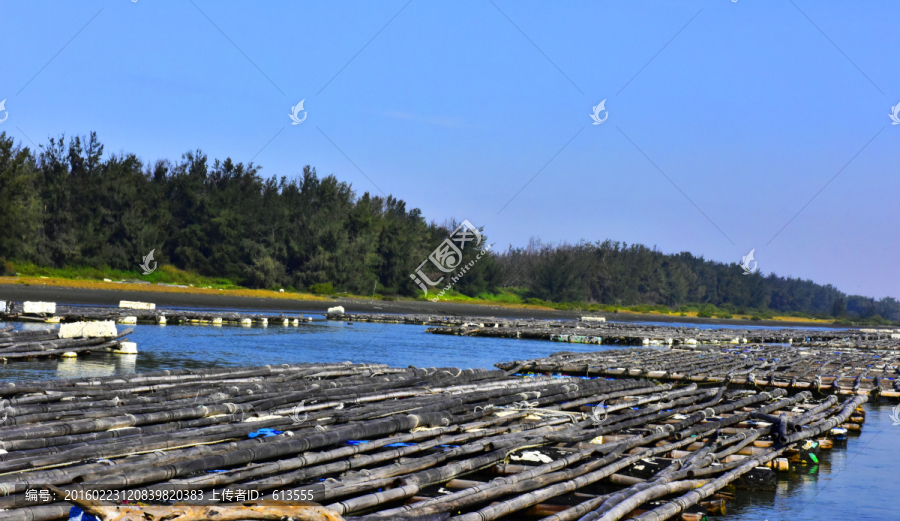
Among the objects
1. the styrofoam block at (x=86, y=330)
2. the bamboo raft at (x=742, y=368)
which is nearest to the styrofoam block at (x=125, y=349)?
the styrofoam block at (x=86, y=330)

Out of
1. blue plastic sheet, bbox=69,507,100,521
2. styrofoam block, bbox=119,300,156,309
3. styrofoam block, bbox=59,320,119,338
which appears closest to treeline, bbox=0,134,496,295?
styrofoam block, bbox=119,300,156,309

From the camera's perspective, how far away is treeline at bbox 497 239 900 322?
312 ft

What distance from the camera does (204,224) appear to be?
2581 inches

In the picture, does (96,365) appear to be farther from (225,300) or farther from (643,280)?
(643,280)

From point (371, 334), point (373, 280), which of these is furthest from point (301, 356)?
point (373, 280)

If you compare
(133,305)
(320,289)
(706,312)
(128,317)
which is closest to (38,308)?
(128,317)

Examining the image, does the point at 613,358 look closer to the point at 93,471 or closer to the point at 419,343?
the point at 419,343

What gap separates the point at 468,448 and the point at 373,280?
209ft

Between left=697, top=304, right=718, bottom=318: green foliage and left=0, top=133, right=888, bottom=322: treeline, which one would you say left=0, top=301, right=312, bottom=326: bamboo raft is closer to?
left=0, top=133, right=888, bottom=322: treeline

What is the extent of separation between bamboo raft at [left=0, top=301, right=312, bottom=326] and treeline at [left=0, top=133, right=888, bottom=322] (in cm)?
1907

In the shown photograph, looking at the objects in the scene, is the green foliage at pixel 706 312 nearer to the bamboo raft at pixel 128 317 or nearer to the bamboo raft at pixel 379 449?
the bamboo raft at pixel 128 317

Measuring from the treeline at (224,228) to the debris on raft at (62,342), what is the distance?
32461 mm

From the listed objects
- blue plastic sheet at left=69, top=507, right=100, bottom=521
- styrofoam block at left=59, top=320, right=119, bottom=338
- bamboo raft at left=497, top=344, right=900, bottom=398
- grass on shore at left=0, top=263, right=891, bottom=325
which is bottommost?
blue plastic sheet at left=69, top=507, right=100, bottom=521

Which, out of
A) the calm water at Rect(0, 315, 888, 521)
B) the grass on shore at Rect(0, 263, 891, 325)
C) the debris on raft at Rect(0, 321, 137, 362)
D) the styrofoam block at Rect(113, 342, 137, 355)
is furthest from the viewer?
the grass on shore at Rect(0, 263, 891, 325)
